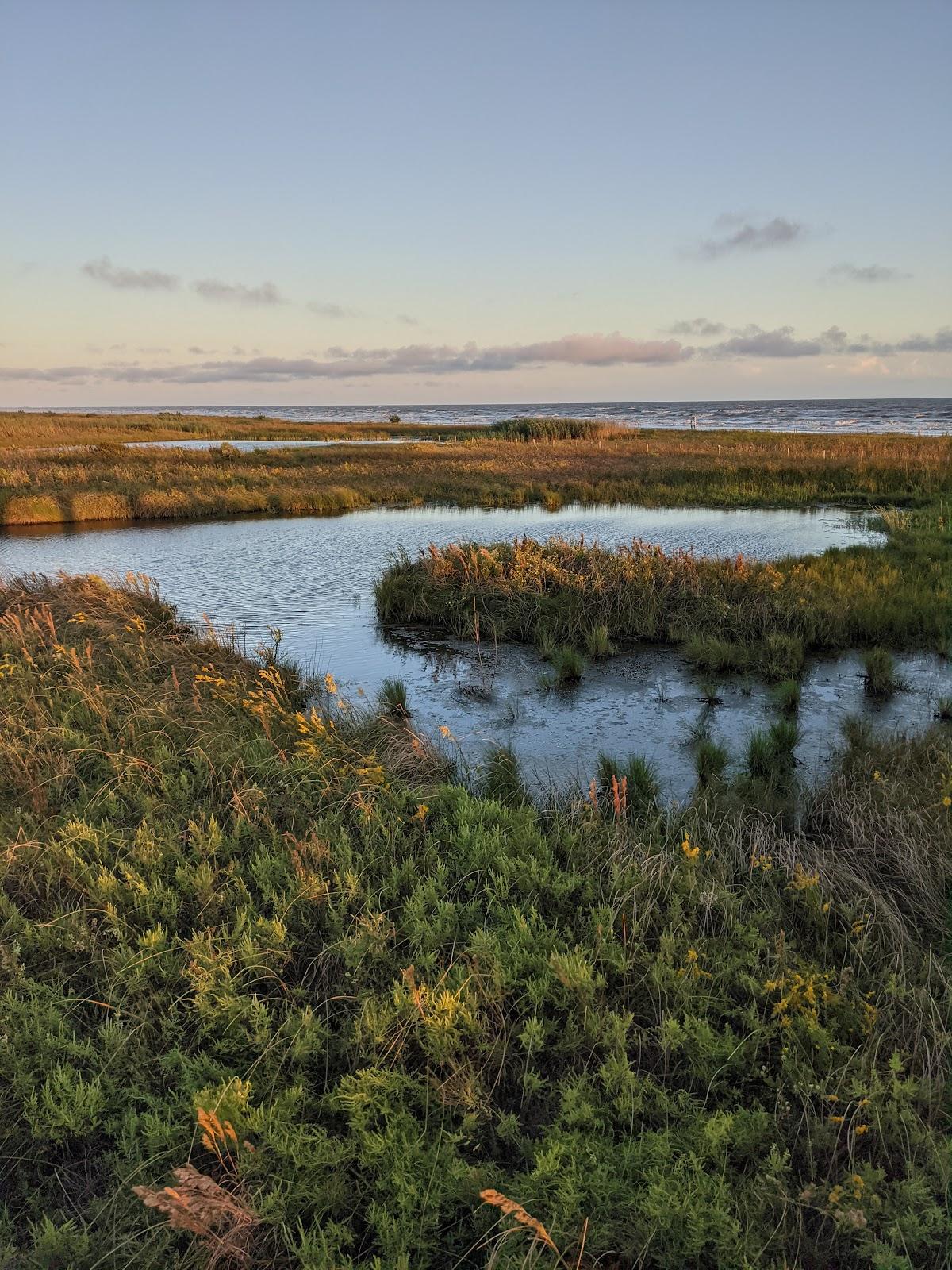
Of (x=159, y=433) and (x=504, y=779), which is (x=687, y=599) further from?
(x=159, y=433)

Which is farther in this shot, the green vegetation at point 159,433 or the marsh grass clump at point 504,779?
the green vegetation at point 159,433

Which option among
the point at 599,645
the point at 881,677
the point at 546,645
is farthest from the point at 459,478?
the point at 881,677

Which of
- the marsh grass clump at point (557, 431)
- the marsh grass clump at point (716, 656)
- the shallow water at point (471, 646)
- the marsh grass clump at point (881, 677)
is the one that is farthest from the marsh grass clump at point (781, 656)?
the marsh grass clump at point (557, 431)

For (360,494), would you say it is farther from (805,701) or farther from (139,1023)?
(139,1023)

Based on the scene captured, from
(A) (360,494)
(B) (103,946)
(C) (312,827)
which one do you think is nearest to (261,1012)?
(B) (103,946)

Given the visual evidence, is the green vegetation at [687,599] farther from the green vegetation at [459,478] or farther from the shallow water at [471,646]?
the green vegetation at [459,478]
